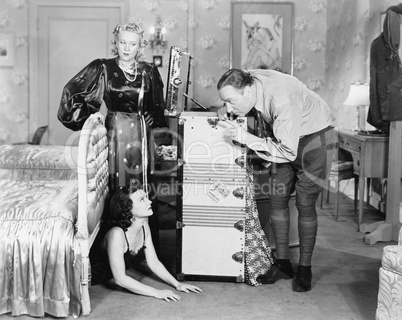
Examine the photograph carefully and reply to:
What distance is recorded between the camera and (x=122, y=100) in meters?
3.52

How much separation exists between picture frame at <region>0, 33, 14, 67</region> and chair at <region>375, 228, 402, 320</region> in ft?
18.4

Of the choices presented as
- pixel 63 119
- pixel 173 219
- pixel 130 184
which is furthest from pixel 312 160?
pixel 173 219

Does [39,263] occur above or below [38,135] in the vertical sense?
below

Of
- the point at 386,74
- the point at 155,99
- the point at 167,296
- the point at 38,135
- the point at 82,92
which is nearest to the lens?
the point at 167,296

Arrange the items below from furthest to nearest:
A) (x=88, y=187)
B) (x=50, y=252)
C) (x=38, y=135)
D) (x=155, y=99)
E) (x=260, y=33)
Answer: (x=260, y=33) < (x=38, y=135) < (x=155, y=99) < (x=88, y=187) < (x=50, y=252)

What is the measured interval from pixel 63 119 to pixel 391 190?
101 inches

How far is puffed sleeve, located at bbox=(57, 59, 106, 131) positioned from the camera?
137 inches

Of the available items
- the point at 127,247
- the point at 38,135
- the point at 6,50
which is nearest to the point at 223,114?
the point at 127,247

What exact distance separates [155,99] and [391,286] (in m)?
1.73

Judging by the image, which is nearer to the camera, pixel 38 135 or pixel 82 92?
pixel 82 92

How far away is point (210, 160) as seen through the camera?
3.40 m

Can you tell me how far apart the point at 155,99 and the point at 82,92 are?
0.43 m

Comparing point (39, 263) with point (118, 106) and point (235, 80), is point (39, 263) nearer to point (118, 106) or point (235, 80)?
point (118, 106)

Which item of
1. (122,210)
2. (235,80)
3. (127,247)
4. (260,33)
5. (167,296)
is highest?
(260,33)
